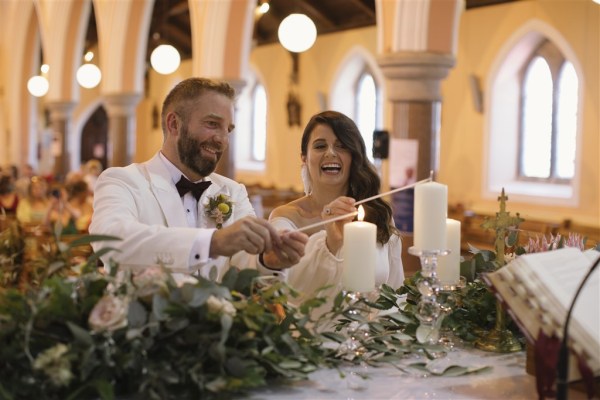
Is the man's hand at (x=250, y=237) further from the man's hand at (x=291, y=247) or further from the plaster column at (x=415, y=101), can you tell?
the plaster column at (x=415, y=101)

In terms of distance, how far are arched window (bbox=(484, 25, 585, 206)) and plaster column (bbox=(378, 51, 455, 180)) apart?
4087 millimetres

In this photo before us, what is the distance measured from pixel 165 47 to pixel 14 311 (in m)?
12.2

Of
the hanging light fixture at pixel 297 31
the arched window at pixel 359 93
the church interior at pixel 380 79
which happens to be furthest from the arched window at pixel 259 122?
the hanging light fixture at pixel 297 31

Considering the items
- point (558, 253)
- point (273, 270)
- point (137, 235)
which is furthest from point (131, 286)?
point (558, 253)

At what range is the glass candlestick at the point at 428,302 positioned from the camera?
218 centimetres

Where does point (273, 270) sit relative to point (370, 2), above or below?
below

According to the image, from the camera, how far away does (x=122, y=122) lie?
47.0 ft

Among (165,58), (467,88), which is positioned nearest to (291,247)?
(467,88)

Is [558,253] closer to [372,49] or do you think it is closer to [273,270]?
[273,270]

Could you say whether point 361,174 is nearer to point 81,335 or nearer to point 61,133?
point 81,335

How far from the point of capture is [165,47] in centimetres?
1360

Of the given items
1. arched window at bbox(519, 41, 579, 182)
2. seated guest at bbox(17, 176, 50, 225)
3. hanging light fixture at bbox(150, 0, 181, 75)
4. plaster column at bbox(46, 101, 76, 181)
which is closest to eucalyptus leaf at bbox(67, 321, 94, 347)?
seated guest at bbox(17, 176, 50, 225)

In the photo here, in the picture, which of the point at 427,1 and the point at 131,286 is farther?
the point at 427,1

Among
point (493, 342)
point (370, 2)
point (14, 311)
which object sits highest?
Answer: point (370, 2)
